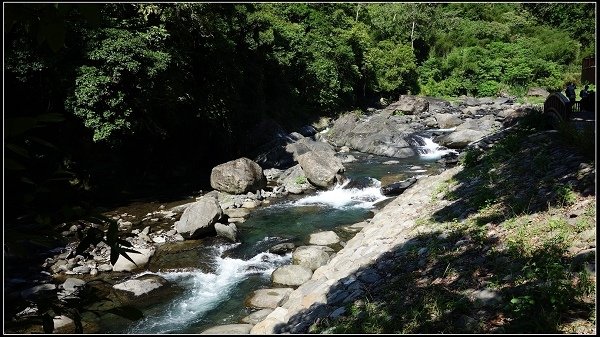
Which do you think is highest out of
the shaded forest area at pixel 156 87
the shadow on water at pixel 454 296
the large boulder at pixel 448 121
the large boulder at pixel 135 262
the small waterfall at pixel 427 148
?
the shaded forest area at pixel 156 87

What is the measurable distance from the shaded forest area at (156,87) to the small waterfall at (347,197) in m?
5.43

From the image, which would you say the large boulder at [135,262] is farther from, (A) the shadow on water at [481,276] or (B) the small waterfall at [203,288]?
(A) the shadow on water at [481,276]

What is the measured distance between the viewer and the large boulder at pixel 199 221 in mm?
11383

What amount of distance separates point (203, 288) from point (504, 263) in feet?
20.8

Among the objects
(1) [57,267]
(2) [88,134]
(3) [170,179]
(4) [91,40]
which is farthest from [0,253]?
(3) [170,179]

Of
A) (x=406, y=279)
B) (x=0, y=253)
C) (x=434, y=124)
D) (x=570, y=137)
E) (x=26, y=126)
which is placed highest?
(x=26, y=126)

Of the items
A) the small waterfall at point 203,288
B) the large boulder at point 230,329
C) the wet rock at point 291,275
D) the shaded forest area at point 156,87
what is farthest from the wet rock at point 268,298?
the shaded forest area at point 156,87

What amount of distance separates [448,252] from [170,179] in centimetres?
1458

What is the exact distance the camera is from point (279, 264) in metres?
9.80

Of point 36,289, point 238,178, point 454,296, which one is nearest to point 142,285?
point 36,289

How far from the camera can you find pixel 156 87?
46.7ft

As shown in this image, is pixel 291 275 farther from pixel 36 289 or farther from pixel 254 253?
pixel 36 289

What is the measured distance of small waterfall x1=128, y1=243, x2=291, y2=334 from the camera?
24.6 feet

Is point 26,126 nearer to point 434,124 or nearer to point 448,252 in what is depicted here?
point 448,252
